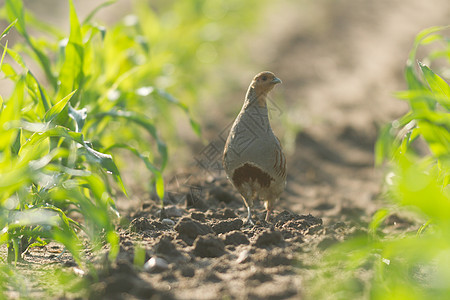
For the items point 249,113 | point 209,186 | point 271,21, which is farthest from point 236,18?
point 249,113

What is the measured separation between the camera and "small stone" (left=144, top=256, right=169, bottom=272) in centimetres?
247

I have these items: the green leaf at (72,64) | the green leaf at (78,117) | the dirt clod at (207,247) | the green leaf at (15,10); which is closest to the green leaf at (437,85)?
the dirt clod at (207,247)

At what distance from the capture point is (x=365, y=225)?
336cm

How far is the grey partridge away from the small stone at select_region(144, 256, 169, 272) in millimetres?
860

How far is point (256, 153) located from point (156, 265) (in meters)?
0.95

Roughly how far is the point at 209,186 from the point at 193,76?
312 centimetres

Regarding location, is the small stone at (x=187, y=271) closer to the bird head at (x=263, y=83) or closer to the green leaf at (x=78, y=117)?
the green leaf at (x=78, y=117)

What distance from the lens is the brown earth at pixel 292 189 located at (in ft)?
7.85

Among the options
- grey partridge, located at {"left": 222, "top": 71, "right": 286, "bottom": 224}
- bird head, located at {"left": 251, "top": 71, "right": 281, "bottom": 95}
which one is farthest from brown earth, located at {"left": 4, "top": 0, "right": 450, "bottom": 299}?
bird head, located at {"left": 251, "top": 71, "right": 281, "bottom": 95}

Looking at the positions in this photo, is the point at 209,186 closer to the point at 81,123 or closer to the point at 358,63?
the point at 81,123

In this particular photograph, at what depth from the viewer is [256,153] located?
10.3 ft

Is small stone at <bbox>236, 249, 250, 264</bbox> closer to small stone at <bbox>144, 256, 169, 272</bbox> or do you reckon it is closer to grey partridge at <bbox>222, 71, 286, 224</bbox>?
small stone at <bbox>144, 256, 169, 272</bbox>

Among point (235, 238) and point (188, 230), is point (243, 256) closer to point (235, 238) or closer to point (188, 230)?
point (235, 238)

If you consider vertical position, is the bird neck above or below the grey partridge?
above
